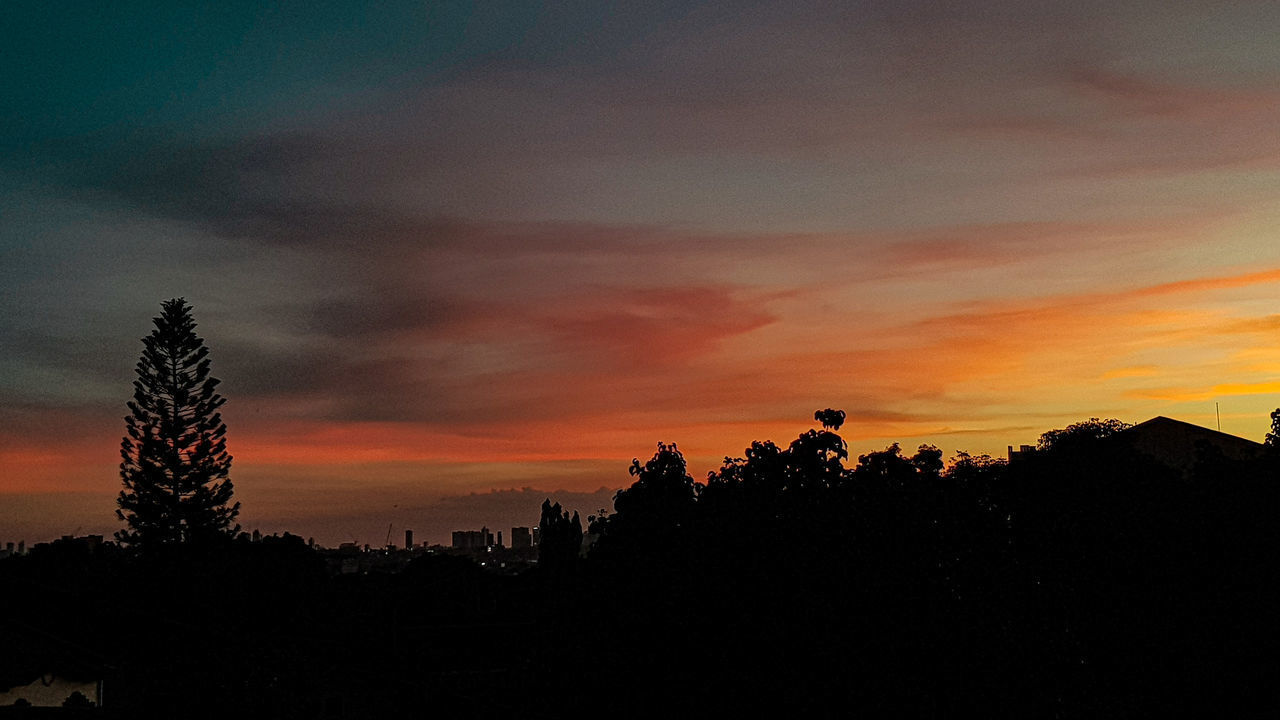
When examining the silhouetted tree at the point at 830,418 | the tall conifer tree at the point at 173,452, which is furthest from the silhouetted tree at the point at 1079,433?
the tall conifer tree at the point at 173,452

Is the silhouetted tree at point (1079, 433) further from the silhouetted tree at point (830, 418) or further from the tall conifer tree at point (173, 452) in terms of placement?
the tall conifer tree at point (173, 452)

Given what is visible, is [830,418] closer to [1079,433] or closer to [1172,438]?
[1079,433]

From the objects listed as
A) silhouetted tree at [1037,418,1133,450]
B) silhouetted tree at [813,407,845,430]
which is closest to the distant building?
silhouetted tree at [1037,418,1133,450]

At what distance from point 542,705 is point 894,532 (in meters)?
6.75

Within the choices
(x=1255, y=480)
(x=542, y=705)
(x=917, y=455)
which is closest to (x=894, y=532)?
(x=917, y=455)

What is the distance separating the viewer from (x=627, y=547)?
20.8 metres

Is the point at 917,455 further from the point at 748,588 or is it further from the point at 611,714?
the point at 611,714

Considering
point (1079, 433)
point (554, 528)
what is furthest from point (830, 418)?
point (554, 528)

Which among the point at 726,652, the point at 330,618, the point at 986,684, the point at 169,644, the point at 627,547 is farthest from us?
the point at 330,618

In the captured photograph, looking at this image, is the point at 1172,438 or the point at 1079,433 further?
the point at 1172,438

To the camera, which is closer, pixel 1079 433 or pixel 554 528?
pixel 1079 433

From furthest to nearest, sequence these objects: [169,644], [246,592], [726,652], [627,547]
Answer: [246,592] < [169,644] < [627,547] < [726,652]

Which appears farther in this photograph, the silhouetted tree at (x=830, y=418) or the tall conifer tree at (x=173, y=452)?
the tall conifer tree at (x=173, y=452)

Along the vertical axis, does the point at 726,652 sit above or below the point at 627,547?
below
